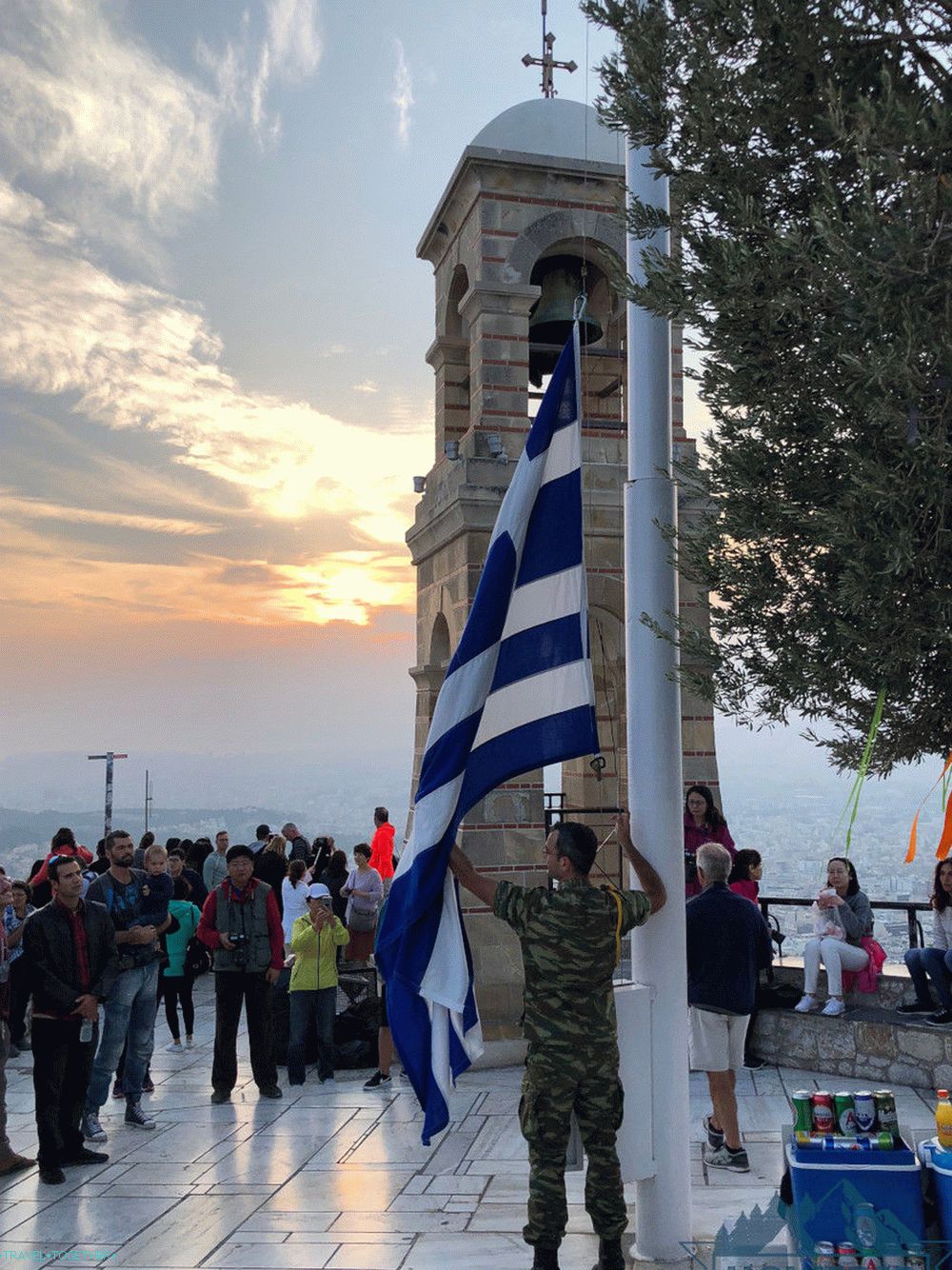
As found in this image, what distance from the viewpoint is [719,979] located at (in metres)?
7.14

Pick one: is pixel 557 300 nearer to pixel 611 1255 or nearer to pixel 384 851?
pixel 384 851

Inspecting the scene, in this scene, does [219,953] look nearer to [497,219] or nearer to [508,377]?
[508,377]

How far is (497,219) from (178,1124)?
847cm

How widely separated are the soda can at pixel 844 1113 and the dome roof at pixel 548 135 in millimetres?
8950

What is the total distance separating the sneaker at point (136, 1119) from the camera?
8.28 m

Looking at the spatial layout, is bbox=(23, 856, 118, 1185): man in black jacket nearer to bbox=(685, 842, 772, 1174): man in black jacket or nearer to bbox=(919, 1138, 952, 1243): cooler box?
bbox=(685, 842, 772, 1174): man in black jacket

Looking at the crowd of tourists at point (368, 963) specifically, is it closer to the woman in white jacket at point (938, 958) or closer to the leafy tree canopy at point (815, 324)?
the woman in white jacket at point (938, 958)

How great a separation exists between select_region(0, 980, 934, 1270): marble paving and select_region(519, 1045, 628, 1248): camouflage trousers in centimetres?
59

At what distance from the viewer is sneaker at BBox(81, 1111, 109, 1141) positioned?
784cm

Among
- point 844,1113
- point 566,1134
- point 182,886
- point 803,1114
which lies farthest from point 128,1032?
point 844,1113

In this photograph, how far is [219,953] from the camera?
9.14 meters

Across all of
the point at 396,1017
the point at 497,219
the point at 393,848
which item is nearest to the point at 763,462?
the point at 396,1017

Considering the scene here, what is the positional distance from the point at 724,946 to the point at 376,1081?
3691 millimetres

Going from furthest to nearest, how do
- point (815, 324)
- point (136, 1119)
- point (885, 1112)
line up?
point (136, 1119) → point (885, 1112) → point (815, 324)
